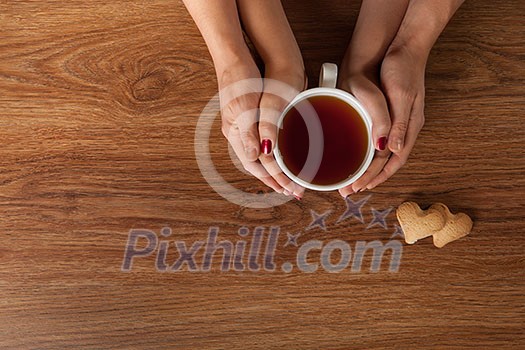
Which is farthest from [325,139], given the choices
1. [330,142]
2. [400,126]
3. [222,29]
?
[222,29]

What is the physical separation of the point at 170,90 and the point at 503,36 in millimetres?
509

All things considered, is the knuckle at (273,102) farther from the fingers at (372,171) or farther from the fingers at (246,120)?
the fingers at (372,171)

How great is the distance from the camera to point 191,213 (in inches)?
33.8

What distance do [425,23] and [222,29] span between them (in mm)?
287

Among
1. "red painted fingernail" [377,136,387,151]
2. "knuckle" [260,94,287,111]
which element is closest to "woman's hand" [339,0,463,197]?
"red painted fingernail" [377,136,387,151]

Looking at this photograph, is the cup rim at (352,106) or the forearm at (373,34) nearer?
the cup rim at (352,106)

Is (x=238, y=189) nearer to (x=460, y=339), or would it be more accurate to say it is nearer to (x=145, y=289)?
(x=145, y=289)

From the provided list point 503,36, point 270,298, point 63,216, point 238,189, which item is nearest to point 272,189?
point 238,189

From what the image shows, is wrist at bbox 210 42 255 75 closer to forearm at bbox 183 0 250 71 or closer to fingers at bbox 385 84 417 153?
forearm at bbox 183 0 250 71

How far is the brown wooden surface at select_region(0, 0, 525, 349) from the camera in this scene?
0.85 metres

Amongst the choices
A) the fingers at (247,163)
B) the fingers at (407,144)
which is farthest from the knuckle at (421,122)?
the fingers at (247,163)

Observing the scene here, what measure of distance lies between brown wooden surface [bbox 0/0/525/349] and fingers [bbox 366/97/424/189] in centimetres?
6

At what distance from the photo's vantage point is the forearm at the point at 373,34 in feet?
2.73

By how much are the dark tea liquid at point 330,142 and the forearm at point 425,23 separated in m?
0.17
